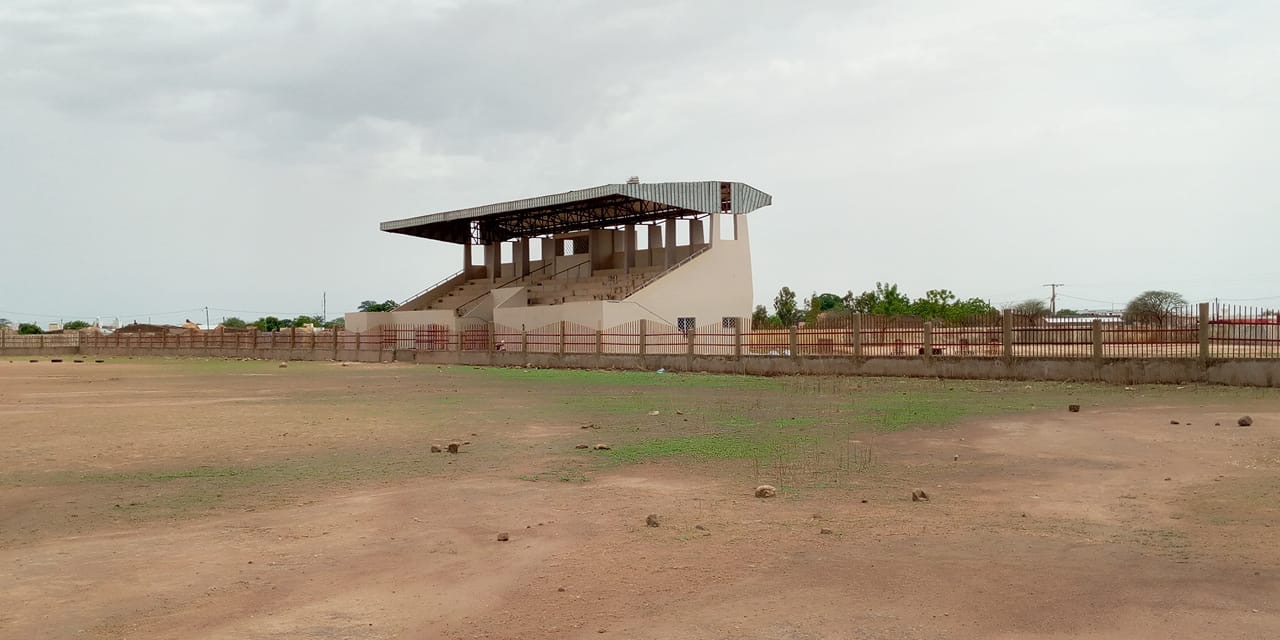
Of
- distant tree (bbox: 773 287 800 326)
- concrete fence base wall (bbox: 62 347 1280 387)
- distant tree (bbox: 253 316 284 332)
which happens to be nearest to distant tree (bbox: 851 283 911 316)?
distant tree (bbox: 773 287 800 326)

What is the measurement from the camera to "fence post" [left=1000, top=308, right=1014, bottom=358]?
24.9m

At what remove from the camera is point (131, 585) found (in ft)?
18.8

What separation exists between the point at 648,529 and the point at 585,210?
154 ft

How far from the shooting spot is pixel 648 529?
283 inches

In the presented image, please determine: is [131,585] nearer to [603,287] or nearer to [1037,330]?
[1037,330]

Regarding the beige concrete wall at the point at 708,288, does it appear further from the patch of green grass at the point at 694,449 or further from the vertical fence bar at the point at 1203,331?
the patch of green grass at the point at 694,449

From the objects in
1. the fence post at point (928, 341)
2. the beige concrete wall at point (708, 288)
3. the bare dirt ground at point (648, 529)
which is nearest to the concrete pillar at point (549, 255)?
the beige concrete wall at point (708, 288)

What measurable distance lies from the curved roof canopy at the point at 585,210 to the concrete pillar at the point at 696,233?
723 millimetres

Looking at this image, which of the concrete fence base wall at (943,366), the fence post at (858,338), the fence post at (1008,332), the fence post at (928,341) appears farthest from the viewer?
the fence post at (858,338)

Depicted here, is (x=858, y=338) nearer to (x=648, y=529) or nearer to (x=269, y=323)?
(x=648, y=529)

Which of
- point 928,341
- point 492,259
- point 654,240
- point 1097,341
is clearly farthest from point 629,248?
point 1097,341

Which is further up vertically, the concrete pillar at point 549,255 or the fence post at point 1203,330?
the concrete pillar at point 549,255

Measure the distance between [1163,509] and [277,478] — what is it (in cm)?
844

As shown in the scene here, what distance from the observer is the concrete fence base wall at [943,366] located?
21.4 metres
